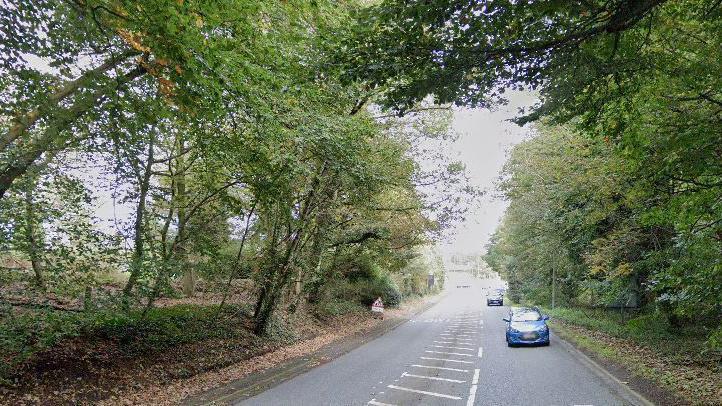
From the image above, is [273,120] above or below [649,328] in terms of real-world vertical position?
above

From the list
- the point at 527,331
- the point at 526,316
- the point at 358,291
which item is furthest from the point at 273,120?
the point at 358,291

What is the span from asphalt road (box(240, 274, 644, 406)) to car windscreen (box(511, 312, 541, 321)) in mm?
1187

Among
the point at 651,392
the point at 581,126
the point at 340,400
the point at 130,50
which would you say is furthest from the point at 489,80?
the point at 651,392

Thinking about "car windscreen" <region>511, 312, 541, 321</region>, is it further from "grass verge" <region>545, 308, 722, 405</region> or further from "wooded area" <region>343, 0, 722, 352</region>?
"wooded area" <region>343, 0, 722, 352</region>

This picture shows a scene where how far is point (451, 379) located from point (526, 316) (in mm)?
7851

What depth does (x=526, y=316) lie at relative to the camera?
56.4ft

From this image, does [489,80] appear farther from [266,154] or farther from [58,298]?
[58,298]

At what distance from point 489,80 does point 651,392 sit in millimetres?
7916

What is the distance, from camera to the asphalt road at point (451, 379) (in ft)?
28.7

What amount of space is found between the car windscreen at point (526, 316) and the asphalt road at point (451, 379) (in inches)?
46.7

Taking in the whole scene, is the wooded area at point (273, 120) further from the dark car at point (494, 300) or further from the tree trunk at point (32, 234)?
the dark car at point (494, 300)

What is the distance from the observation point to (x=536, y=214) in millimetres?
20109

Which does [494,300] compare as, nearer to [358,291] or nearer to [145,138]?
[358,291]

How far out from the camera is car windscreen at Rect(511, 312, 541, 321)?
16.9m
